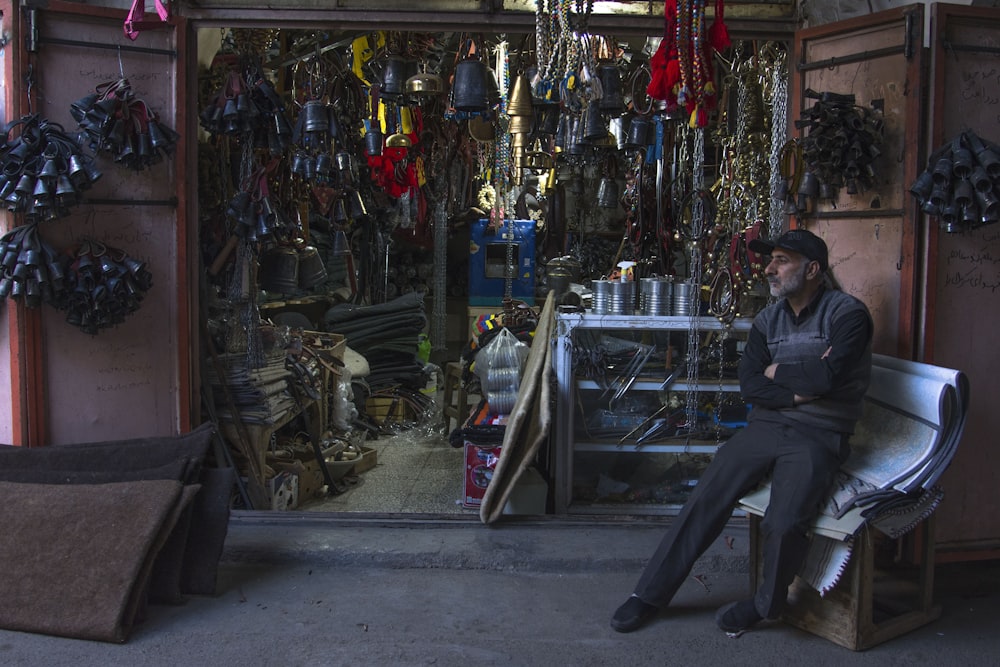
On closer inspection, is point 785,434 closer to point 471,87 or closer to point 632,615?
point 632,615

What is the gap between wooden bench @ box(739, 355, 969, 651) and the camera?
328 cm

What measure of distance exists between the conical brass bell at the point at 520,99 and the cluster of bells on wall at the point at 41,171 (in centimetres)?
218

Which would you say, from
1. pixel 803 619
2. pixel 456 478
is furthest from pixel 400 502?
pixel 803 619

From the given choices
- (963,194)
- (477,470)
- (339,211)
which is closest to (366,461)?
(477,470)

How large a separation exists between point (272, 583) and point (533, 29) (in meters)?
3.06

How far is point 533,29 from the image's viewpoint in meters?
4.43

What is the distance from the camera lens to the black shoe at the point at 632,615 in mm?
3527

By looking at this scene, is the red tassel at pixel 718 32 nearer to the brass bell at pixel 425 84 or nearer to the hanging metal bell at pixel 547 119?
the brass bell at pixel 425 84

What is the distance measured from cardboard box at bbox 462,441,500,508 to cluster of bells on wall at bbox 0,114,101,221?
242 cm

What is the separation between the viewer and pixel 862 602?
3314mm

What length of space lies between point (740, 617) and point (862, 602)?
18.8 inches

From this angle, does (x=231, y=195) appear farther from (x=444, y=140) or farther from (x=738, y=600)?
(x=738, y=600)

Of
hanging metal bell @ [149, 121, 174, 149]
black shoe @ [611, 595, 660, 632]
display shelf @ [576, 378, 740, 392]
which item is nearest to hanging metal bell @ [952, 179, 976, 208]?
display shelf @ [576, 378, 740, 392]

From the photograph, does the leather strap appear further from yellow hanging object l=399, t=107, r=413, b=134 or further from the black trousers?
the black trousers
